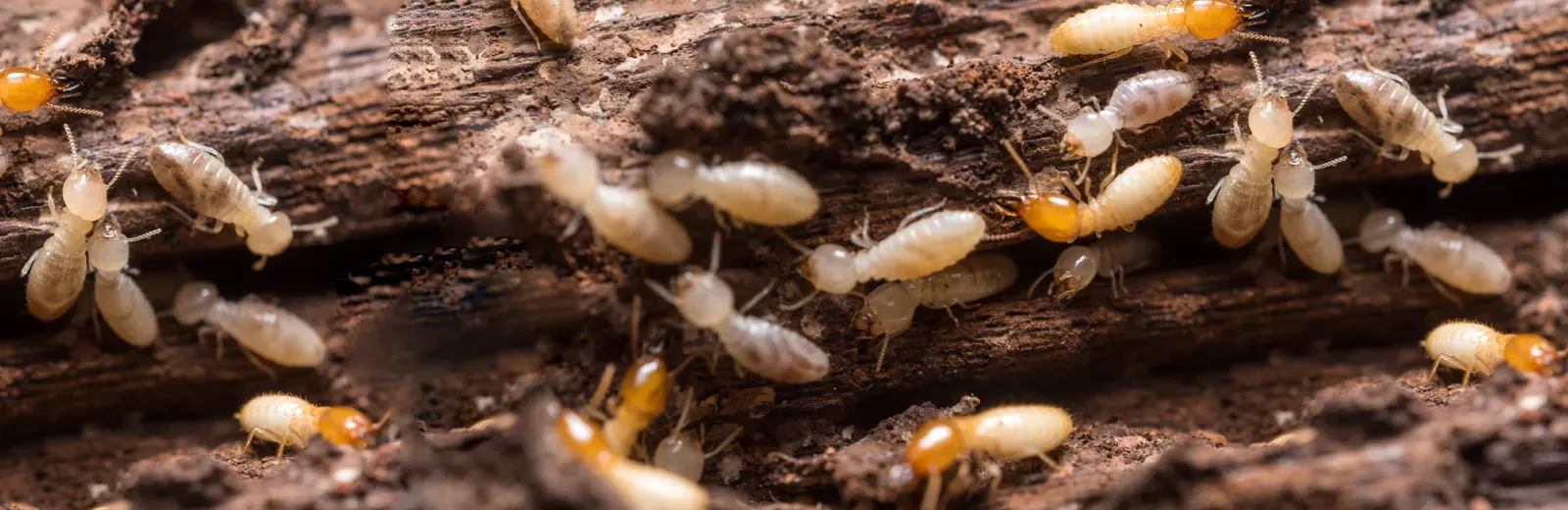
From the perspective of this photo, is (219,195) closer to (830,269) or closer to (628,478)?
(628,478)

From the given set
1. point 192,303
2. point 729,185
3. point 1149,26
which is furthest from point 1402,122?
point 192,303

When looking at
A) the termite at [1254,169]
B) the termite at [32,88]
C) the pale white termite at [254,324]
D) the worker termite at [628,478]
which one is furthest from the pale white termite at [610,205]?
the termite at [32,88]

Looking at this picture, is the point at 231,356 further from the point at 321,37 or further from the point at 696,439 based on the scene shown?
the point at 696,439

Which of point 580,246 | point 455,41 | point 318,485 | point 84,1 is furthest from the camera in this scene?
point 84,1

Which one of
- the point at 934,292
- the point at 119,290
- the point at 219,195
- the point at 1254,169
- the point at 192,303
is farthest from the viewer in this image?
the point at 192,303

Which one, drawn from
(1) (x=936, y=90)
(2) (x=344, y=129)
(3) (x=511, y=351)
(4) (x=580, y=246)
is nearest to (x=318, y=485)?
(3) (x=511, y=351)

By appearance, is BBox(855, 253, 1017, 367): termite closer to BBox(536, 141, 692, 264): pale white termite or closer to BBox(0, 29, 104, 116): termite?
BBox(536, 141, 692, 264): pale white termite

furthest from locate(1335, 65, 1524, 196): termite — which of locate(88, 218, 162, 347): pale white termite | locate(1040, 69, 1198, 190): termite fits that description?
locate(88, 218, 162, 347): pale white termite
